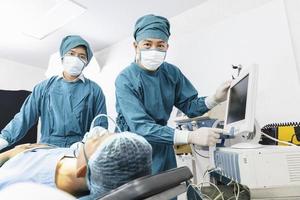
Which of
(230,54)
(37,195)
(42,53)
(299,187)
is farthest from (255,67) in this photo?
(42,53)

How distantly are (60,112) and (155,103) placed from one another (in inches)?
27.2

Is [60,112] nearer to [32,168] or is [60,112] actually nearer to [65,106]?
[65,106]

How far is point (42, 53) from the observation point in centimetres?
349

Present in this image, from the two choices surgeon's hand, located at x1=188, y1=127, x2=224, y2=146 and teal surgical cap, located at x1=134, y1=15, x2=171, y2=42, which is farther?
teal surgical cap, located at x1=134, y1=15, x2=171, y2=42

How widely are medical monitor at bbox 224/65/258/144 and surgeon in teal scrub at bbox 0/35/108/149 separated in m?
0.80

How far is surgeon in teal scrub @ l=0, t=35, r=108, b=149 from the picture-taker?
1.57 metres

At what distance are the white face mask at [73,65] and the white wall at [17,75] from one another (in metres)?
2.40

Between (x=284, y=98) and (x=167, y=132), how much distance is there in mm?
1064

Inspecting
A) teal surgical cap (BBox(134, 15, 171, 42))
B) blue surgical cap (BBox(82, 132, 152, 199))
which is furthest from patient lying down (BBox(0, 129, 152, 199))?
teal surgical cap (BBox(134, 15, 171, 42))

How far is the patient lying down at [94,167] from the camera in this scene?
57 cm

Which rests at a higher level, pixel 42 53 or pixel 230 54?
pixel 42 53

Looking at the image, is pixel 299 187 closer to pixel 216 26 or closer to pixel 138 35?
pixel 138 35

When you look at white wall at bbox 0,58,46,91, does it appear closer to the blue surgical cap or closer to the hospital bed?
the blue surgical cap

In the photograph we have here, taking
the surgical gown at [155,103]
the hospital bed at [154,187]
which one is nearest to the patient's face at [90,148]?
the hospital bed at [154,187]
